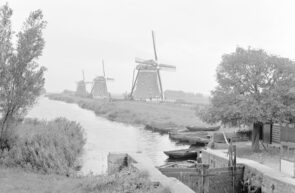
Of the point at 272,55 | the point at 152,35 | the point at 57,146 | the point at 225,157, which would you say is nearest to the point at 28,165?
the point at 57,146

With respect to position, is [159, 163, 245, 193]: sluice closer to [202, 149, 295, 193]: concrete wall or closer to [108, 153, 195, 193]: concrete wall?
[202, 149, 295, 193]: concrete wall

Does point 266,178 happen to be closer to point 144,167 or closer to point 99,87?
point 144,167

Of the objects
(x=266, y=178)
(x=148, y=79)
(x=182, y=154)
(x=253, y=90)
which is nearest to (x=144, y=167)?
(x=266, y=178)

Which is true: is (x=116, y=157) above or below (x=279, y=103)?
below

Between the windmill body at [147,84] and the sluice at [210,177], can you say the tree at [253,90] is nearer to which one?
the sluice at [210,177]

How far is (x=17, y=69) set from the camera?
16406mm

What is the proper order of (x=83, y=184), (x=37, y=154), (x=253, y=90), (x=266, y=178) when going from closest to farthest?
1. (x=83, y=184)
2. (x=266, y=178)
3. (x=37, y=154)
4. (x=253, y=90)

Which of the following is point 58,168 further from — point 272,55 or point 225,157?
point 272,55

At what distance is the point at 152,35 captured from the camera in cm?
8219

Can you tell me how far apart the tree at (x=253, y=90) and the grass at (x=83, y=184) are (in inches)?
385

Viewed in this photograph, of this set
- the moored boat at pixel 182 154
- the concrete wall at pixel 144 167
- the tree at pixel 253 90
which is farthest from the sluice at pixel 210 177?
the moored boat at pixel 182 154

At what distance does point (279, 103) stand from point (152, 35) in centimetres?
6499

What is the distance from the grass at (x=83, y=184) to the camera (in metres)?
10.2

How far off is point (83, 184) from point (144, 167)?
7.22ft
